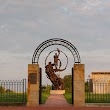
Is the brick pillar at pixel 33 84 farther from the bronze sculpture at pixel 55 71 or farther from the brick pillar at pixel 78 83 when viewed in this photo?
the bronze sculpture at pixel 55 71

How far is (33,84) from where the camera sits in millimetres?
20078

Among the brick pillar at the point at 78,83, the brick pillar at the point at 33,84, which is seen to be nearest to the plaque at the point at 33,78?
the brick pillar at the point at 33,84

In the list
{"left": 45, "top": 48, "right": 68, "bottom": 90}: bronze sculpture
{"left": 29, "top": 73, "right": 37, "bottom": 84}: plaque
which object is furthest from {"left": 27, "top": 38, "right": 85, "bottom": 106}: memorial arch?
{"left": 45, "top": 48, "right": 68, "bottom": 90}: bronze sculpture

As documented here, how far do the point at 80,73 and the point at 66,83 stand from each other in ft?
104

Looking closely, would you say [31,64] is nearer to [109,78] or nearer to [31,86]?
[31,86]

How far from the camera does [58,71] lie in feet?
118

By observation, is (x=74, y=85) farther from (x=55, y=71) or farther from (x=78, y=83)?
(x=55, y=71)

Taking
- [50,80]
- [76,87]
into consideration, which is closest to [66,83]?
[50,80]

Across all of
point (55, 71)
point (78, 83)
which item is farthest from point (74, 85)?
point (55, 71)

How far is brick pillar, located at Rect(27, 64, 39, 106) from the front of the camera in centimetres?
1991

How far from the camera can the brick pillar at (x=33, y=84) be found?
19906 mm

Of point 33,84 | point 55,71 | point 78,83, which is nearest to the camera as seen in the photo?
point 78,83

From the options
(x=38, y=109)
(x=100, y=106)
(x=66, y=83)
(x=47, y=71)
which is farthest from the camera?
(x=66, y=83)

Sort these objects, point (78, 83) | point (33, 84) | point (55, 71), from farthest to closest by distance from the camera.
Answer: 1. point (55, 71)
2. point (33, 84)
3. point (78, 83)
